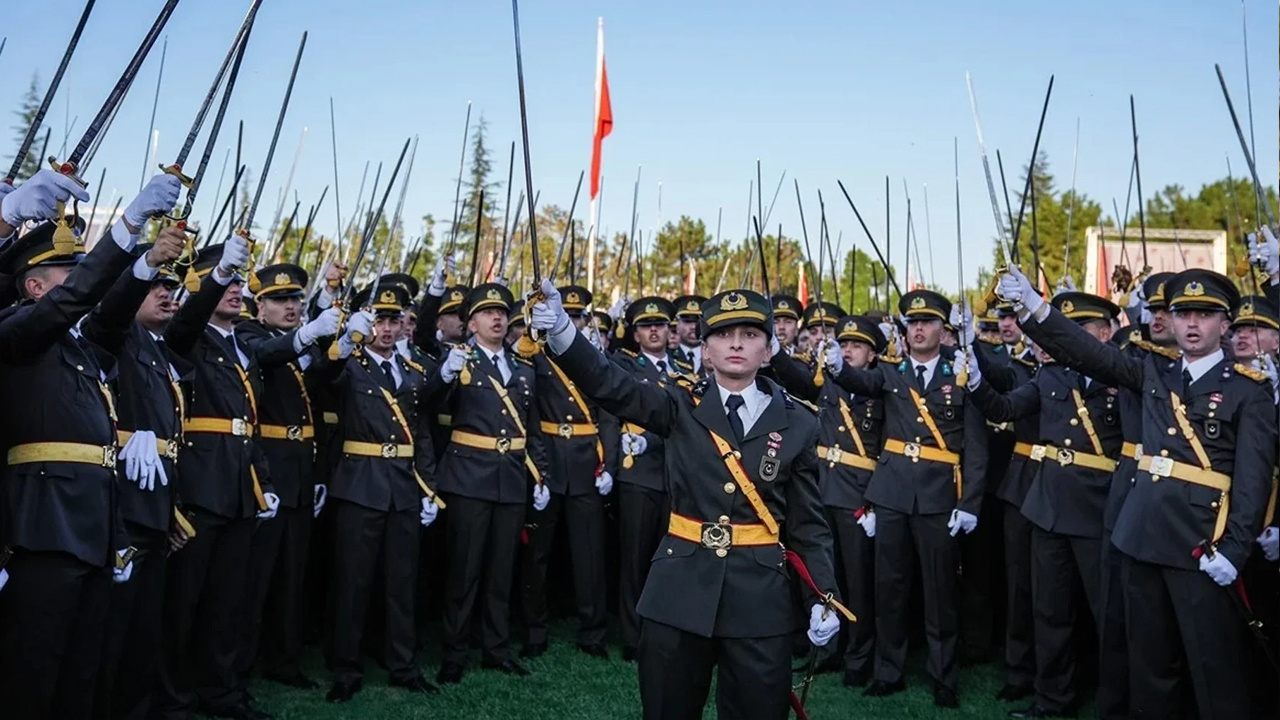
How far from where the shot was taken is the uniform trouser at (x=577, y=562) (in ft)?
28.3

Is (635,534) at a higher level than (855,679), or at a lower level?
higher

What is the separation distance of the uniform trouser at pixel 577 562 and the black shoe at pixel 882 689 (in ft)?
7.00

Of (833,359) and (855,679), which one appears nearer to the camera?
(833,359)

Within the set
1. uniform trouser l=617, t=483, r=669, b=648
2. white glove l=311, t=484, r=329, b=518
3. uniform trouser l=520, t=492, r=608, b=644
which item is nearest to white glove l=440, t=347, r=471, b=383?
white glove l=311, t=484, r=329, b=518

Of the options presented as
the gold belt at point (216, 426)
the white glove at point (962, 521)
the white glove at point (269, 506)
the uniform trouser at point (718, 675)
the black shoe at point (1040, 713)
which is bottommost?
the black shoe at point (1040, 713)

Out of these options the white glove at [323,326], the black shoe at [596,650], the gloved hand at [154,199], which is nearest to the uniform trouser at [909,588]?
the black shoe at [596,650]

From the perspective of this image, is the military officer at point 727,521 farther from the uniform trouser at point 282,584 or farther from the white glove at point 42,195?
the uniform trouser at point 282,584

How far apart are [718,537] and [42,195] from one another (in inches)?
115

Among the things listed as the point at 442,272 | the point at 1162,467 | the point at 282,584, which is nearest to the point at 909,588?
the point at 1162,467

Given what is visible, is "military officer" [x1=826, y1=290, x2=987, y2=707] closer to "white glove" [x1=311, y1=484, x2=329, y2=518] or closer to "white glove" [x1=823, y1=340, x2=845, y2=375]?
"white glove" [x1=823, y1=340, x2=845, y2=375]

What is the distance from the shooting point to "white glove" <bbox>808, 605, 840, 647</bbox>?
4316mm

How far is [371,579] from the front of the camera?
730 cm

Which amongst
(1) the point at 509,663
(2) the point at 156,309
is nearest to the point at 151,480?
(2) the point at 156,309

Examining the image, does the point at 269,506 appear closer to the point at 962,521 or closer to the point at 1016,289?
the point at 1016,289
